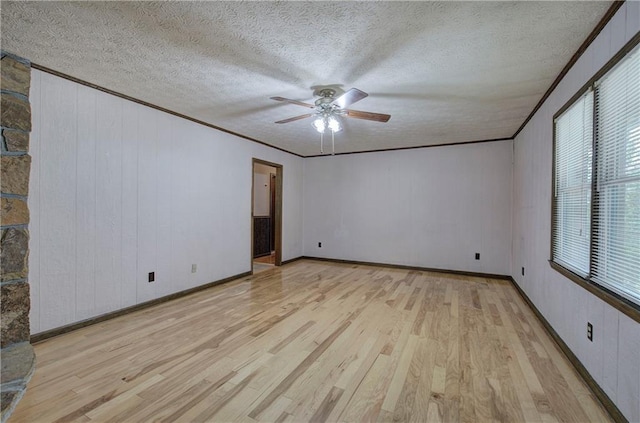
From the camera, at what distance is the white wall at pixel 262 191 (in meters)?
7.19

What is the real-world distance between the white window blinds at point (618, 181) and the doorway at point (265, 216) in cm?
472

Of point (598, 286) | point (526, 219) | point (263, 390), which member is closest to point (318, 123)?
point (263, 390)

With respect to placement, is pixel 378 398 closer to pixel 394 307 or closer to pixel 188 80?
pixel 394 307

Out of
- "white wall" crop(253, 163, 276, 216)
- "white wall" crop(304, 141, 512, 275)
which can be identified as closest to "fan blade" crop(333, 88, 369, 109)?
"white wall" crop(304, 141, 512, 275)

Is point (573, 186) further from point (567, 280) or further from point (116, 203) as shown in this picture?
point (116, 203)

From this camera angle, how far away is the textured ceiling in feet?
5.61

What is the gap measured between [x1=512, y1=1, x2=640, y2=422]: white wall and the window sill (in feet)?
0.16

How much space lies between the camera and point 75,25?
188 centimetres

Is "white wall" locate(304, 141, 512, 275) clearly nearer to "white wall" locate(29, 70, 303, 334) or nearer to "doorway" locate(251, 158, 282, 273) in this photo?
"doorway" locate(251, 158, 282, 273)

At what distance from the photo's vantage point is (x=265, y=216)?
718 cm

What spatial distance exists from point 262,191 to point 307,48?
218 inches

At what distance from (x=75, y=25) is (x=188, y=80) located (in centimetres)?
88

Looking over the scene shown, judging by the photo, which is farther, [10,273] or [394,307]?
[394,307]

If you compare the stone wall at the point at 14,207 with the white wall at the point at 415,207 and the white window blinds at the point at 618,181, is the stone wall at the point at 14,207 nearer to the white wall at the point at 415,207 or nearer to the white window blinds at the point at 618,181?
the white window blinds at the point at 618,181
